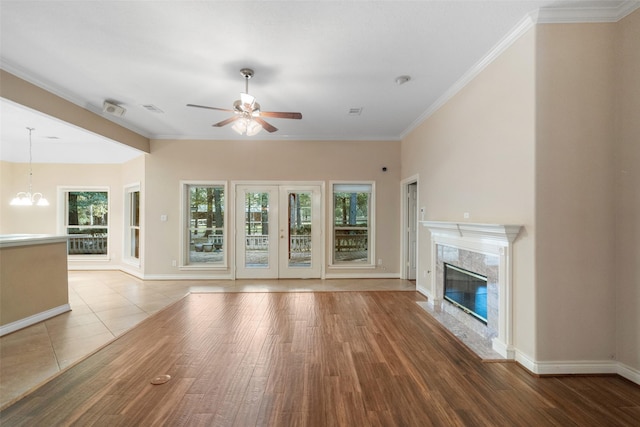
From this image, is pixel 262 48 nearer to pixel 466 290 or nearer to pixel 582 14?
pixel 582 14

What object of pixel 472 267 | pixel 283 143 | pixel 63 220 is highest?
pixel 283 143

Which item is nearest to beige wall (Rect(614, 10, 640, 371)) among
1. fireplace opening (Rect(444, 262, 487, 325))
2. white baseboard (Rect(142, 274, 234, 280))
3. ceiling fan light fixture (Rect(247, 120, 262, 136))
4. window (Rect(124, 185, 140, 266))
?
fireplace opening (Rect(444, 262, 487, 325))

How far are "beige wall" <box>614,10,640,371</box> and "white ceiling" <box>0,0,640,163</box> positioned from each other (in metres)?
0.35

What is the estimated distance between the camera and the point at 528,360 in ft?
7.82

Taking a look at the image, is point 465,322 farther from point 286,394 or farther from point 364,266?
point 364,266

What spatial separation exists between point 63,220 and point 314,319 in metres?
7.27

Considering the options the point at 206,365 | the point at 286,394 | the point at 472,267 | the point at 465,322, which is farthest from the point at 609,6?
the point at 206,365

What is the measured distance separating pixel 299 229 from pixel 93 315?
11.5 ft

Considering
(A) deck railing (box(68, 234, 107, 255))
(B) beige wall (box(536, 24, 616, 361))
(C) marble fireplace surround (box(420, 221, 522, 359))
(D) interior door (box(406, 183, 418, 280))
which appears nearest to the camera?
(B) beige wall (box(536, 24, 616, 361))

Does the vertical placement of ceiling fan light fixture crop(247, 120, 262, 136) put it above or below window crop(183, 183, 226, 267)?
above

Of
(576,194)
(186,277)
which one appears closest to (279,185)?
(186,277)

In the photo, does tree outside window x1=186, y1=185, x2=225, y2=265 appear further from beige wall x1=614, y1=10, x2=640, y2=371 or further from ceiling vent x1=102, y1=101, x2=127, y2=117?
beige wall x1=614, y1=10, x2=640, y2=371

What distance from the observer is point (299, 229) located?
589cm

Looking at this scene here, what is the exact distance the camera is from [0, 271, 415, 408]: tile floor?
2447mm
